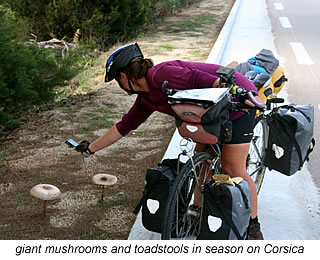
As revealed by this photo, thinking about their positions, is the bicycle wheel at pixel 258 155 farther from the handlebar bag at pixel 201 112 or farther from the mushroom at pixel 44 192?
the mushroom at pixel 44 192

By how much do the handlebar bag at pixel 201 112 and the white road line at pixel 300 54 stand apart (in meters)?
8.37

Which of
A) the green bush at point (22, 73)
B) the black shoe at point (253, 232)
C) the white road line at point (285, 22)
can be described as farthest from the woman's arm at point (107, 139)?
the white road line at point (285, 22)

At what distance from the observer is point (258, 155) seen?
4559mm

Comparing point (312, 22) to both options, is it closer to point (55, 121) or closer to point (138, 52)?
point (55, 121)

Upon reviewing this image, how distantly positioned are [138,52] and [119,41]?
34.9 ft

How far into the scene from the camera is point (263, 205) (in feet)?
15.4

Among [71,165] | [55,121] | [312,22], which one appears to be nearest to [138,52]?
[71,165]

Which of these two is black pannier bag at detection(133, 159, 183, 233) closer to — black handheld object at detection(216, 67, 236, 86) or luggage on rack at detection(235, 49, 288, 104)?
black handheld object at detection(216, 67, 236, 86)

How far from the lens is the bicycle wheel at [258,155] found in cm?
452

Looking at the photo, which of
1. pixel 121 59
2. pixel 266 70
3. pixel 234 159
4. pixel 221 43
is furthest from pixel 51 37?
pixel 234 159

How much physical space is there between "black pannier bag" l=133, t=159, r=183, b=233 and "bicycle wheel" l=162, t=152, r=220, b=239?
0.29ft

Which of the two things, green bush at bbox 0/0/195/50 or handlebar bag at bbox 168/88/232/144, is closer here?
handlebar bag at bbox 168/88/232/144

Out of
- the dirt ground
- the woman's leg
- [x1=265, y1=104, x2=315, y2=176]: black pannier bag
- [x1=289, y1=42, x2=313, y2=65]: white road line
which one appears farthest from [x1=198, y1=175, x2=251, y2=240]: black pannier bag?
[x1=289, y1=42, x2=313, y2=65]: white road line

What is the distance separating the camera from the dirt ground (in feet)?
13.9
